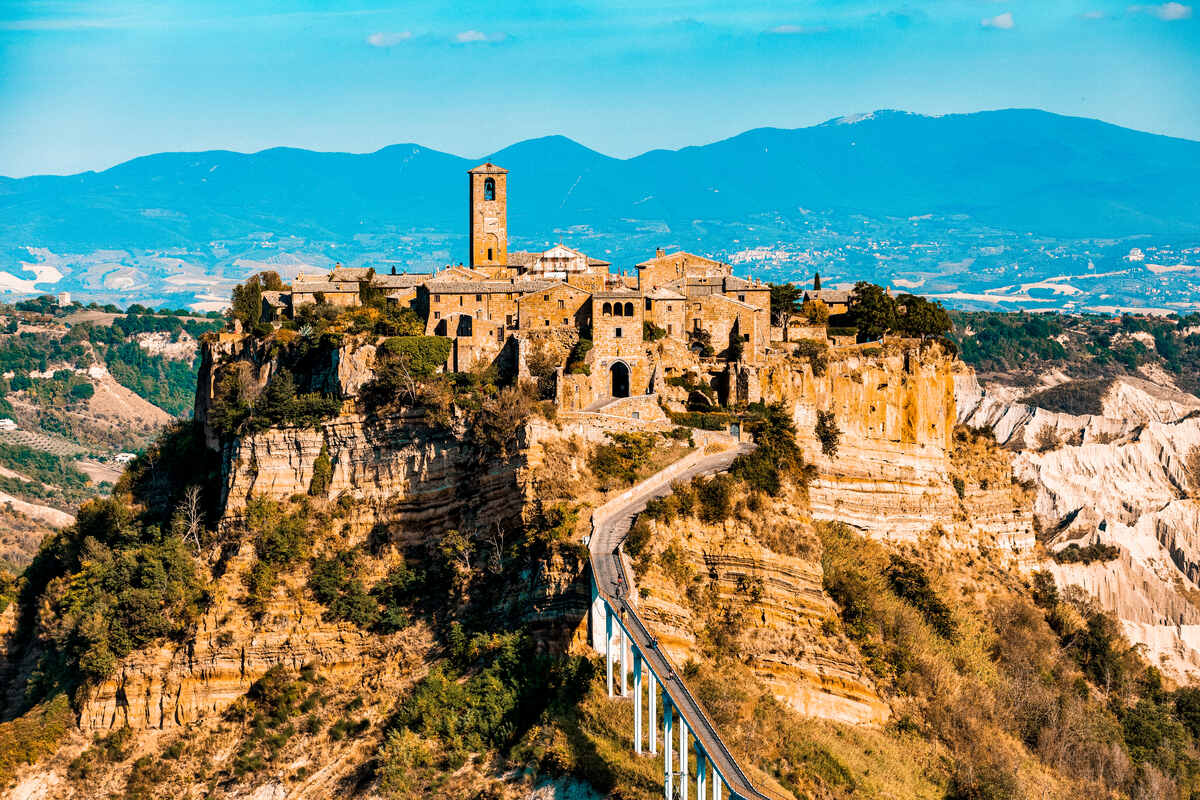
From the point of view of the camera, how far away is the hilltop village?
52125 mm

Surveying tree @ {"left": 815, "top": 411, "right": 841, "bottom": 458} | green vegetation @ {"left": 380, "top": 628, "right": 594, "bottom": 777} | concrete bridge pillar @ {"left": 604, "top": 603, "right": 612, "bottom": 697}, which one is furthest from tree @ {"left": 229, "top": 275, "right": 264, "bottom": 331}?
concrete bridge pillar @ {"left": 604, "top": 603, "right": 612, "bottom": 697}

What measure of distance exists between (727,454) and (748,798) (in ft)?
68.3

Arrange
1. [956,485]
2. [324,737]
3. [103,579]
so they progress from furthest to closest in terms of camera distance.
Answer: [956,485], [103,579], [324,737]

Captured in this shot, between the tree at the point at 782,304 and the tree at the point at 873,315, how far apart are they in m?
2.69

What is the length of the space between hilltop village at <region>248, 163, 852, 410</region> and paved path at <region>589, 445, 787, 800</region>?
216 inches

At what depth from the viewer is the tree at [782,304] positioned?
59.5 m

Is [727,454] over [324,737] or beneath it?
over

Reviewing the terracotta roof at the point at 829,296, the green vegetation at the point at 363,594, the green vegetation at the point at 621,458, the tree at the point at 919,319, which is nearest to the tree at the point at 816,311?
the terracotta roof at the point at 829,296

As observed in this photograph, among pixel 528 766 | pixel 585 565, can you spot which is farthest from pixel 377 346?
pixel 528 766

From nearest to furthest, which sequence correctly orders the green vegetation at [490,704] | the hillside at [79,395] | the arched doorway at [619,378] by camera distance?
the green vegetation at [490,704]
the arched doorway at [619,378]
the hillside at [79,395]

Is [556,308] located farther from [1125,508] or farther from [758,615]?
[1125,508]

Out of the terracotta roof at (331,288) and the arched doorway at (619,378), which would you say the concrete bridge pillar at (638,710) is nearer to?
the arched doorway at (619,378)

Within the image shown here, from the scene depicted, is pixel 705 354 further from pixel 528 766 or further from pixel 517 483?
pixel 528 766

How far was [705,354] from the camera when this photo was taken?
55.2m
